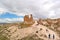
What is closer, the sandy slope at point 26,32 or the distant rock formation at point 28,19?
the sandy slope at point 26,32

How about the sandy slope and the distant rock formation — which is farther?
the distant rock formation

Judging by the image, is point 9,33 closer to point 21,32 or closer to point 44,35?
point 21,32

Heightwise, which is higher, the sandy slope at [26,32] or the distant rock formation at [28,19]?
the distant rock formation at [28,19]

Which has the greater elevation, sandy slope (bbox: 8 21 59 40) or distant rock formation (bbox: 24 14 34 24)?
distant rock formation (bbox: 24 14 34 24)

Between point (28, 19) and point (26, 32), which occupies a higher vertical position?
point (28, 19)

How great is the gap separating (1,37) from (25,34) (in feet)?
28.4

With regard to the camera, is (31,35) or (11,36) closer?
(31,35)

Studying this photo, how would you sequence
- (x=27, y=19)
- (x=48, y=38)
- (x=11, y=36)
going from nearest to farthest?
(x=48, y=38) → (x=11, y=36) → (x=27, y=19)

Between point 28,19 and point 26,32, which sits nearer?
point 26,32

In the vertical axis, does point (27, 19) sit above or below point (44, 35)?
above

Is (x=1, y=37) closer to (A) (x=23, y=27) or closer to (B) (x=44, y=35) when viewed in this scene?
(A) (x=23, y=27)

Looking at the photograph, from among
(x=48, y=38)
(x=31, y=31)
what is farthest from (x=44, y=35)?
(x=31, y=31)

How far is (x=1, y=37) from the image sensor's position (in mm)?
55531

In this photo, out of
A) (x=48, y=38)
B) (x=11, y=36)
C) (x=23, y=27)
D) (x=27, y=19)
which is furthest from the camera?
(x=27, y=19)
